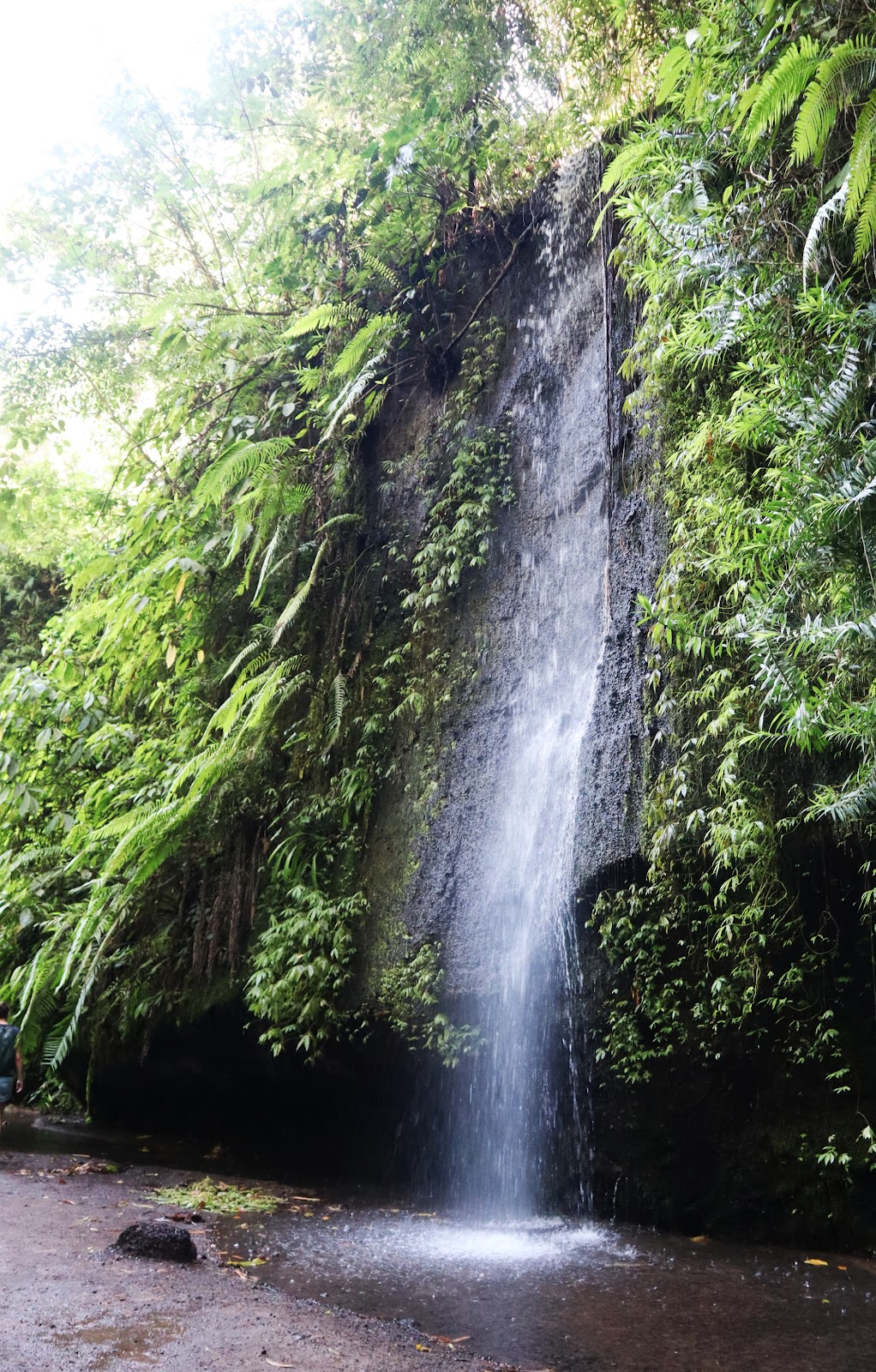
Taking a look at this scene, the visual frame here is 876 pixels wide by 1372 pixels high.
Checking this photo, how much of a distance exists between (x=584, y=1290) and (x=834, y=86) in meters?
5.22

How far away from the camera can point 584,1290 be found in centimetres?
369

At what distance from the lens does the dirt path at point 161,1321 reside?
2.69 metres

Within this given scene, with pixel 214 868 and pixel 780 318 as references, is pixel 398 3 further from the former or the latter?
pixel 214 868

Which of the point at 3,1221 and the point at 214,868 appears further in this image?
the point at 214,868

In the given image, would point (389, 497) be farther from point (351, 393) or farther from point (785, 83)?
point (785, 83)

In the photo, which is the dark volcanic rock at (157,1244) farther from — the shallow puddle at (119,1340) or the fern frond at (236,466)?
the fern frond at (236,466)

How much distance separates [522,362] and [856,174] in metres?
3.84

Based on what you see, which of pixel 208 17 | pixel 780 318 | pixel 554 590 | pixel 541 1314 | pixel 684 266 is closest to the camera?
pixel 541 1314

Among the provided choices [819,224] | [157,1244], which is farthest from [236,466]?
[157,1244]

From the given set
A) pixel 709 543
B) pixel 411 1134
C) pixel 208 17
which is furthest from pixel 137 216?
pixel 411 1134

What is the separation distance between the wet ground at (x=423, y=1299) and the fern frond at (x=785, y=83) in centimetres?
502

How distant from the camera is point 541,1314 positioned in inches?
134

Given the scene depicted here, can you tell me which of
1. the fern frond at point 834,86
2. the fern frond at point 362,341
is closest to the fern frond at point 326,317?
the fern frond at point 362,341

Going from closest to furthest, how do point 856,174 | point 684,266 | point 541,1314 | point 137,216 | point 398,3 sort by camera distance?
1. point 541,1314
2. point 856,174
3. point 684,266
4. point 398,3
5. point 137,216
